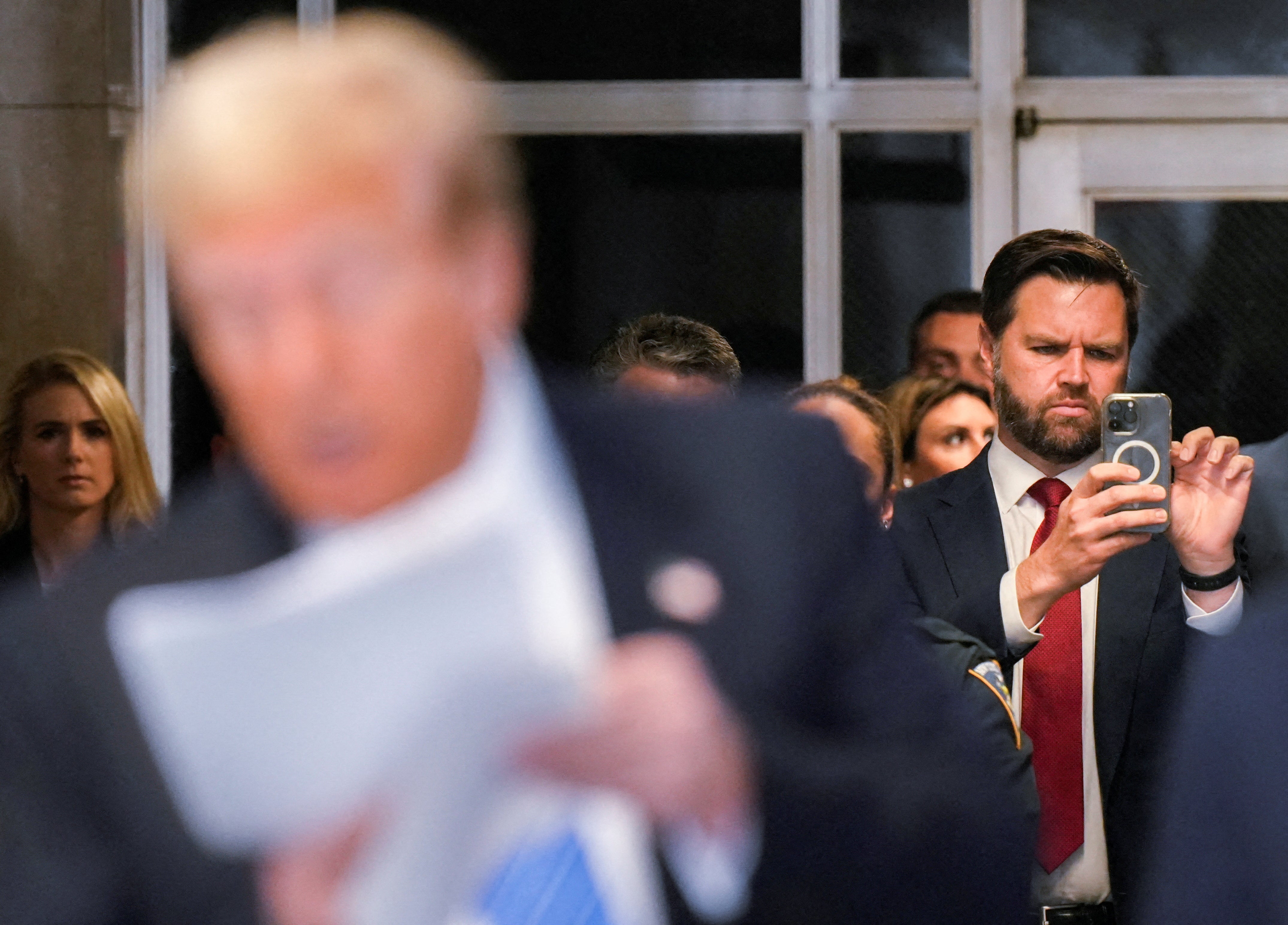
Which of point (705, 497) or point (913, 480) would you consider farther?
point (913, 480)

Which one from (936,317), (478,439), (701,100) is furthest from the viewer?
(701,100)

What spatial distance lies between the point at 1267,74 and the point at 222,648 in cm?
341

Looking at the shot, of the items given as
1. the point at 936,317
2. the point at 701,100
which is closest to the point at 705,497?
the point at 936,317

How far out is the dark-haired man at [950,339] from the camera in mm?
2932

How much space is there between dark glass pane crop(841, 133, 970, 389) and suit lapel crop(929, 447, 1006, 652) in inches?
68.7

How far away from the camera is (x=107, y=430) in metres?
2.62

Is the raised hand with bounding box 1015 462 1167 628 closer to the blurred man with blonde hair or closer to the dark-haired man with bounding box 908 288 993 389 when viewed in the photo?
the blurred man with blonde hair

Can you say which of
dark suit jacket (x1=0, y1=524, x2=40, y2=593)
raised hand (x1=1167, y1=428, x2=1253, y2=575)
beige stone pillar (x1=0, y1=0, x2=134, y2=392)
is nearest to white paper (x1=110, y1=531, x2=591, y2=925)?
raised hand (x1=1167, y1=428, x2=1253, y2=575)

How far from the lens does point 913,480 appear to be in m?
2.69

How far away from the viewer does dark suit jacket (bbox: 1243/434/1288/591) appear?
61.5 inches

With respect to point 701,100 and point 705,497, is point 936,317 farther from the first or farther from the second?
point 705,497

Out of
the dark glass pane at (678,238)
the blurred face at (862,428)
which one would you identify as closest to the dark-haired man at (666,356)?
the blurred face at (862,428)

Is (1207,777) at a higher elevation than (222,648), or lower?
lower

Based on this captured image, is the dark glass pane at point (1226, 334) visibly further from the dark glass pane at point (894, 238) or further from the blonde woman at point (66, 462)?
the blonde woman at point (66, 462)
